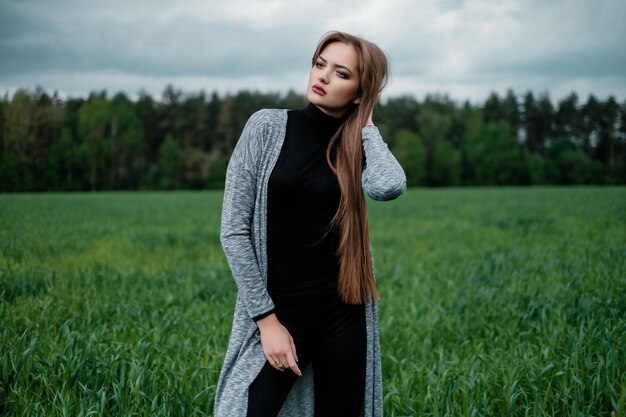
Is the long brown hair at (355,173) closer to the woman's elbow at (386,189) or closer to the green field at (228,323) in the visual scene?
the woman's elbow at (386,189)

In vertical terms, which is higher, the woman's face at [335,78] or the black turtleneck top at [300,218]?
the woman's face at [335,78]

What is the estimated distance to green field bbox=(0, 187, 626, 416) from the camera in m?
2.74

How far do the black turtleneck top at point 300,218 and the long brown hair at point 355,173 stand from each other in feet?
0.15

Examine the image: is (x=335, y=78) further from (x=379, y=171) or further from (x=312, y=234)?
(x=312, y=234)

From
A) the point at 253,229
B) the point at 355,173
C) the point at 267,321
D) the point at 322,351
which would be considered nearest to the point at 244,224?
the point at 253,229

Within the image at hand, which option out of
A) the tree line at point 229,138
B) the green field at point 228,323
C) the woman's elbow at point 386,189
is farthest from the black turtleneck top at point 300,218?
the green field at point 228,323

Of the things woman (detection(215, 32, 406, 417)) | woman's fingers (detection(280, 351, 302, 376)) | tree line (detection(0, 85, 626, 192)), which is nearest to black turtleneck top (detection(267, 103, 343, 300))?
woman (detection(215, 32, 406, 417))

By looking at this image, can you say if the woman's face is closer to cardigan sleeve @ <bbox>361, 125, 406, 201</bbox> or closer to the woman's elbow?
cardigan sleeve @ <bbox>361, 125, 406, 201</bbox>

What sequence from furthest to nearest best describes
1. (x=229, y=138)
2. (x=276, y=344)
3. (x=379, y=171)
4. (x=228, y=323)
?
1. (x=229, y=138)
2. (x=228, y=323)
3. (x=379, y=171)
4. (x=276, y=344)

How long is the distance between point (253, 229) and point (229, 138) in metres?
44.2

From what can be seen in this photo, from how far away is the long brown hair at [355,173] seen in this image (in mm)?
1763

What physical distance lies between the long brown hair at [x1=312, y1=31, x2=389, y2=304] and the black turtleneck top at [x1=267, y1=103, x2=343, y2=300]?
1.8 inches

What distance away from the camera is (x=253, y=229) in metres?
1.75

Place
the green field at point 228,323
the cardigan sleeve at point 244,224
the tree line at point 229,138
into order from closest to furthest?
1. the cardigan sleeve at point 244,224
2. the green field at point 228,323
3. the tree line at point 229,138
